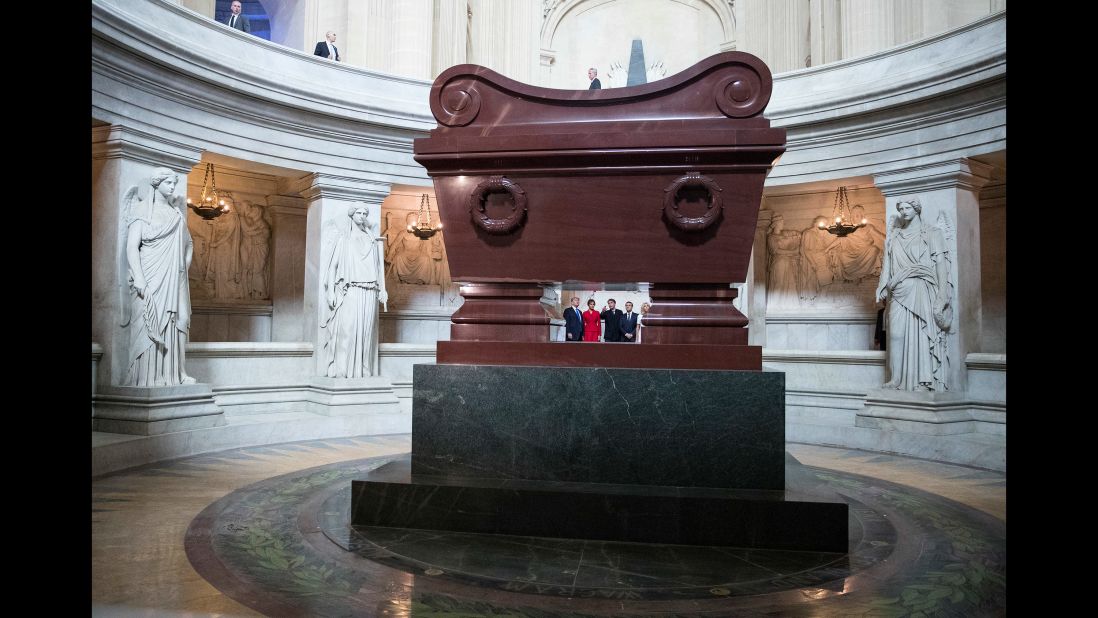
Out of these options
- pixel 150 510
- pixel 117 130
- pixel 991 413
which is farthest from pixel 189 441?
pixel 991 413

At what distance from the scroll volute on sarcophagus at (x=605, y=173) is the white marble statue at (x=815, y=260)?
7.70 m

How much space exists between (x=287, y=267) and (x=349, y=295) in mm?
2533

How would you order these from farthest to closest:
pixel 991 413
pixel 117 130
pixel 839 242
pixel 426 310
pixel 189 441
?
pixel 426 310 < pixel 839 242 < pixel 991 413 < pixel 117 130 < pixel 189 441

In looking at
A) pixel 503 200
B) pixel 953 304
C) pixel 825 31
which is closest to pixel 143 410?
pixel 503 200

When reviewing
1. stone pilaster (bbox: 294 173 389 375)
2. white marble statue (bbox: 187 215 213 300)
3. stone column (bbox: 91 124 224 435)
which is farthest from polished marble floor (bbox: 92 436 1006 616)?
white marble statue (bbox: 187 215 213 300)

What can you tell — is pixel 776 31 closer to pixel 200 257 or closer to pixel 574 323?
pixel 574 323

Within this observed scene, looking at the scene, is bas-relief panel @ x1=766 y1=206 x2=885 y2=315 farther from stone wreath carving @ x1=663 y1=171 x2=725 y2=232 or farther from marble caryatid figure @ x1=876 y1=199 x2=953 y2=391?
stone wreath carving @ x1=663 y1=171 x2=725 y2=232

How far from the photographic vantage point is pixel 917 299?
7.81m

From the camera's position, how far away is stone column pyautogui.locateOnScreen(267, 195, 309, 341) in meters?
10.7
